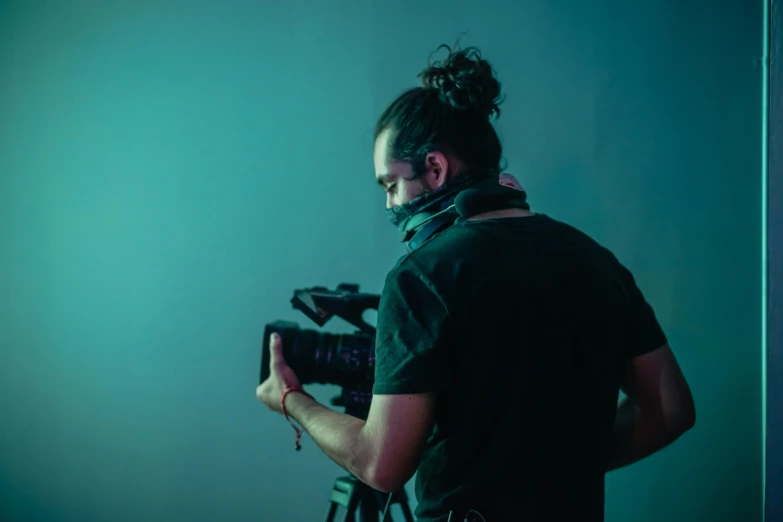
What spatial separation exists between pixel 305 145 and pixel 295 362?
0.77 meters

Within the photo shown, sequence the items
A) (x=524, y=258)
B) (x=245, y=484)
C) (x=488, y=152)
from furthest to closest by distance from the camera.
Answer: (x=245, y=484), (x=488, y=152), (x=524, y=258)

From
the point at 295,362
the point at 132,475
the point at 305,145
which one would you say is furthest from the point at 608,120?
the point at 132,475

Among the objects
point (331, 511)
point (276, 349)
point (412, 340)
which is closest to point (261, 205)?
point (276, 349)

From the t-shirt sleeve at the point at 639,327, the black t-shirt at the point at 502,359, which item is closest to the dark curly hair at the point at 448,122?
the black t-shirt at the point at 502,359

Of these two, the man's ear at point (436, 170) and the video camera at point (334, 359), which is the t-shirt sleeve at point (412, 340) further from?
the video camera at point (334, 359)

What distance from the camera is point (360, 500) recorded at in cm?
138

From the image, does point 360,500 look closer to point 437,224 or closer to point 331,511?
point 331,511

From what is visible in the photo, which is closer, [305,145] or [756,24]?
[756,24]

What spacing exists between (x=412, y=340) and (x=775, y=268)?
0.89 m

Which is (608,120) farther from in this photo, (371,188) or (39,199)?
(39,199)

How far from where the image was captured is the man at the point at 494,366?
85 cm

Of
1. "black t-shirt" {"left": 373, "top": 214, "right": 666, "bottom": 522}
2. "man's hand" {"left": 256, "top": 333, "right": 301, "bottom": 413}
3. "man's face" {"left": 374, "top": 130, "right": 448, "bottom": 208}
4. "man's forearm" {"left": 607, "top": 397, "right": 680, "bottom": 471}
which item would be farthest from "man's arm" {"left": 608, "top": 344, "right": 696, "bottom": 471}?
"man's hand" {"left": 256, "top": 333, "right": 301, "bottom": 413}

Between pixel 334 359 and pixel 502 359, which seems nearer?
pixel 502 359

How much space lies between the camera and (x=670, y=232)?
4.99 feet
